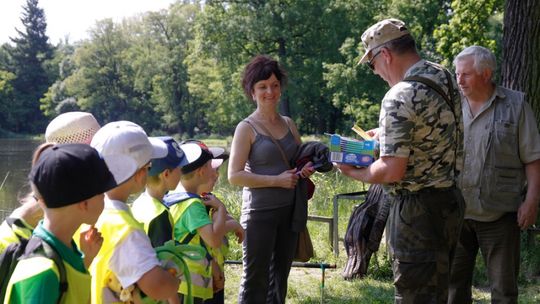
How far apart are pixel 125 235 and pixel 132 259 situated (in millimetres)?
94

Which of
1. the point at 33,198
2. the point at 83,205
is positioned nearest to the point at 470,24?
the point at 33,198

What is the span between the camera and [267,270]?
3848 mm

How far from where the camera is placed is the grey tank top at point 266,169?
3.79 metres

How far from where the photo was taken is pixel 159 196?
273 centimetres

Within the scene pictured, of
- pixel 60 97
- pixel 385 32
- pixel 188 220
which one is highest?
pixel 385 32

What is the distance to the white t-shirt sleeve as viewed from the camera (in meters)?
2.12

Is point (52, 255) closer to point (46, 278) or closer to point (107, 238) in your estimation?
point (46, 278)

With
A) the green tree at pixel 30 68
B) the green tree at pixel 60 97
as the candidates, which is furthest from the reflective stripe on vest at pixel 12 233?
the green tree at pixel 30 68

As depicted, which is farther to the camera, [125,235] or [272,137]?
[272,137]

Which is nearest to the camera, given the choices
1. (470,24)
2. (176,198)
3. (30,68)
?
(176,198)

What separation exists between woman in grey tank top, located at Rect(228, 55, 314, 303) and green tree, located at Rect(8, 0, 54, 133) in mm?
60116

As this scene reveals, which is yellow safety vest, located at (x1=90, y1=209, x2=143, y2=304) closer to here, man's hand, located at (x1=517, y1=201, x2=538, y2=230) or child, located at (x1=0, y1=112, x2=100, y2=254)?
child, located at (x1=0, y1=112, x2=100, y2=254)

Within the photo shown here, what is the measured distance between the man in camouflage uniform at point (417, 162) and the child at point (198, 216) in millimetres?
769

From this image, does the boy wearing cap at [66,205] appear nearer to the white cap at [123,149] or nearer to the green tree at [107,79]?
the white cap at [123,149]
